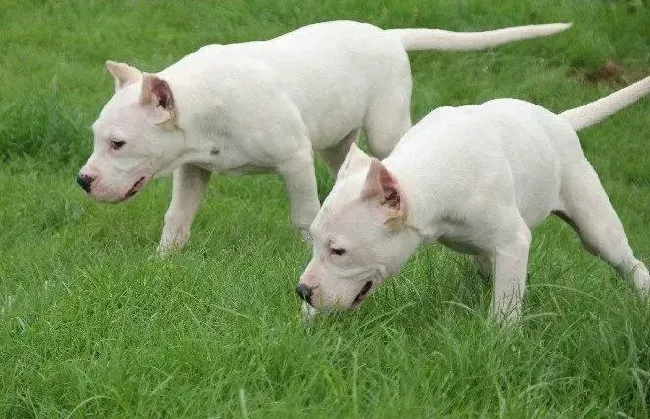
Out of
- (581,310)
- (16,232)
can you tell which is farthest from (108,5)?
(581,310)

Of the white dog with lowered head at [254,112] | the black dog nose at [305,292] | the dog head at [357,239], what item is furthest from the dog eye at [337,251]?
the white dog with lowered head at [254,112]

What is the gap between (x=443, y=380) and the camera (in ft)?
13.8

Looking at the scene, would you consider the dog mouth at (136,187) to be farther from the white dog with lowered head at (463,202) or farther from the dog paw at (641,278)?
the dog paw at (641,278)

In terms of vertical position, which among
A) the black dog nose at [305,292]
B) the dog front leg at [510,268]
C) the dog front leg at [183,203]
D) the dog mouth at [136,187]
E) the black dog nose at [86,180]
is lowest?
the dog front leg at [183,203]

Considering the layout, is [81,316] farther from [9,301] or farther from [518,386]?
[518,386]

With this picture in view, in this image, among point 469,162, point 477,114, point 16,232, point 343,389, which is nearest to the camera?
point 343,389

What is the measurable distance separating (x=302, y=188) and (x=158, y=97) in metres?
1.11

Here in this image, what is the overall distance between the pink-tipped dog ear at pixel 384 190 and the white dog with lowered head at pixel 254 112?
1.90 m

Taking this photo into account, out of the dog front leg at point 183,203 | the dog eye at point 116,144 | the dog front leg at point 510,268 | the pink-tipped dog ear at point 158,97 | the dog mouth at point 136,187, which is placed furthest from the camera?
the dog front leg at point 183,203

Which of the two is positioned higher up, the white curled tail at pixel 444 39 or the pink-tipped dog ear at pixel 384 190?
the pink-tipped dog ear at pixel 384 190

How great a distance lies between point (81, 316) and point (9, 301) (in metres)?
0.56

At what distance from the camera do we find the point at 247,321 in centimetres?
478

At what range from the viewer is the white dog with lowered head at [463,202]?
15.1 feet

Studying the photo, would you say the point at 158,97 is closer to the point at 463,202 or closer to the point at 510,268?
the point at 463,202
